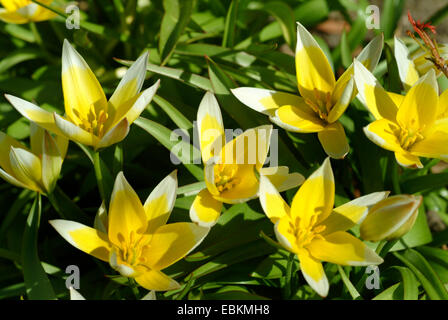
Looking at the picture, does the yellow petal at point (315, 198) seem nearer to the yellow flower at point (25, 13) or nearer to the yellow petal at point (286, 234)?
the yellow petal at point (286, 234)

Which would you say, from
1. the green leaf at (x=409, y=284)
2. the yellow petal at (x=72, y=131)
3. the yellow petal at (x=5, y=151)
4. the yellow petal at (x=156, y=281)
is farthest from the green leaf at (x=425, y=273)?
the yellow petal at (x=5, y=151)

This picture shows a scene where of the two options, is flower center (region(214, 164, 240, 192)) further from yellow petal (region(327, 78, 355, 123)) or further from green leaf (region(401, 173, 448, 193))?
green leaf (region(401, 173, 448, 193))

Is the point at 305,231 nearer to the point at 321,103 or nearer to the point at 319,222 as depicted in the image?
the point at 319,222

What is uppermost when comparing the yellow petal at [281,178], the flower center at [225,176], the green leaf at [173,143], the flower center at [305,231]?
the green leaf at [173,143]

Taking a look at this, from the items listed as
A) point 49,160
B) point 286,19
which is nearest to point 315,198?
point 49,160

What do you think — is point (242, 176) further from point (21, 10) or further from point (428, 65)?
point (21, 10)

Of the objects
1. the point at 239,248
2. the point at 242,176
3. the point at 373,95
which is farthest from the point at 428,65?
the point at 239,248
